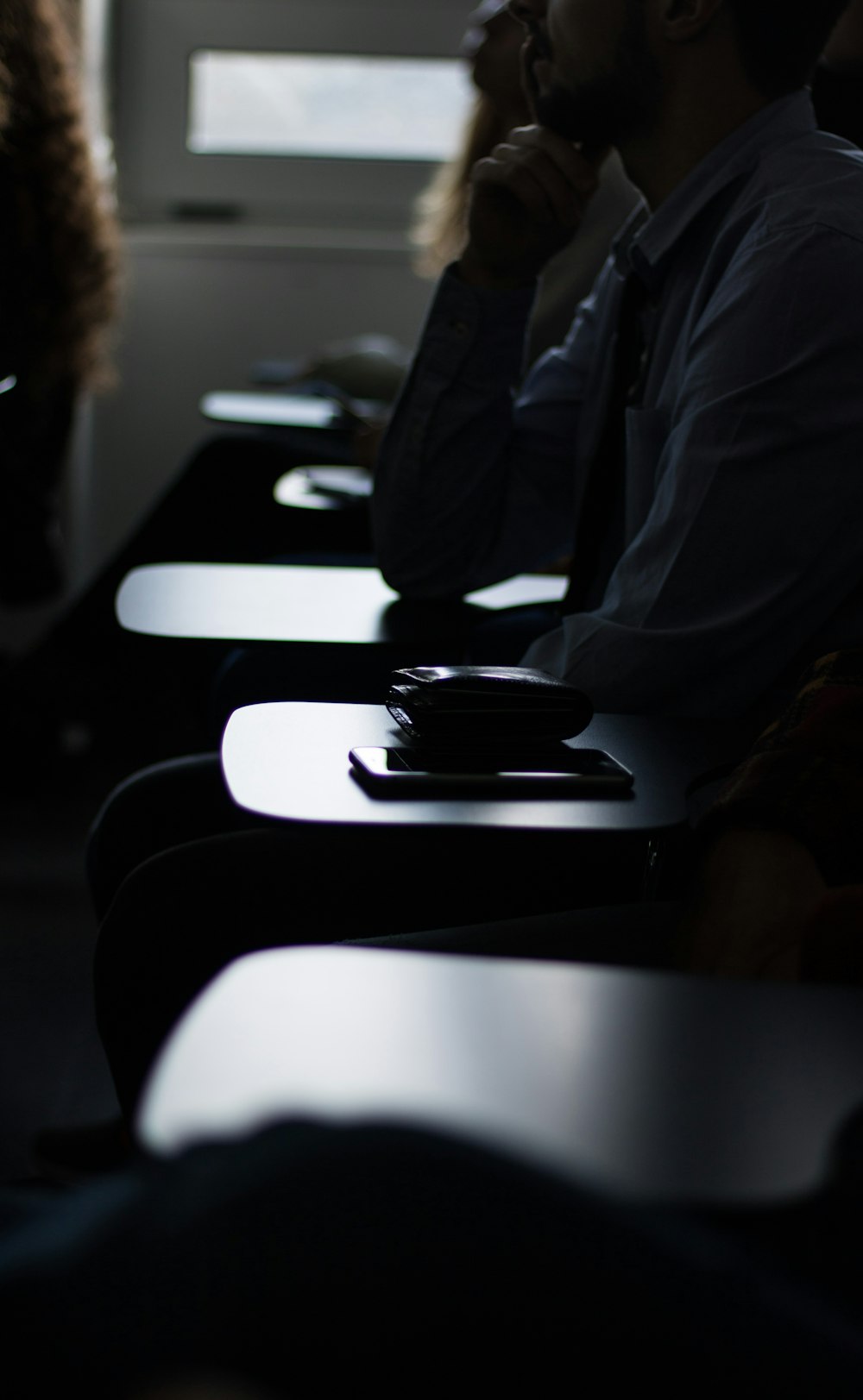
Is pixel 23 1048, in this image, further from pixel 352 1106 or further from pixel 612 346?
pixel 352 1106

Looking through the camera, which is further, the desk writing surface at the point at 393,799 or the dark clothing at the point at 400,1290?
the desk writing surface at the point at 393,799

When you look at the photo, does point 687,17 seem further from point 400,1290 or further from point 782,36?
point 400,1290

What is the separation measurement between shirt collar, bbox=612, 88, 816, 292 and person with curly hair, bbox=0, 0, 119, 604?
1.76 meters

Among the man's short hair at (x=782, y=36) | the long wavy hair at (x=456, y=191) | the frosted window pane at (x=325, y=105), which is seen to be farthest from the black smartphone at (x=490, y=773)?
the frosted window pane at (x=325, y=105)

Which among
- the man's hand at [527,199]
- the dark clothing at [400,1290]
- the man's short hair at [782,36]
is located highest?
the man's short hair at [782,36]

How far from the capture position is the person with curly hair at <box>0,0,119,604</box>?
8.96 ft

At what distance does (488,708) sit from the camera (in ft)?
2.60

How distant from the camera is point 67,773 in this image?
286 cm

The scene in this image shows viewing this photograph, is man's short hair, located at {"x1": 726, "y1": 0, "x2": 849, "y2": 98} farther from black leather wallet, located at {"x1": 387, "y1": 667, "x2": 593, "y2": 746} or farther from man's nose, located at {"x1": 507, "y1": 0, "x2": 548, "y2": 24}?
black leather wallet, located at {"x1": 387, "y1": 667, "x2": 593, "y2": 746}

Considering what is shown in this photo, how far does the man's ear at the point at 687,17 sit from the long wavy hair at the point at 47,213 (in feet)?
5.78

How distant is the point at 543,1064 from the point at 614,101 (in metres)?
1.05

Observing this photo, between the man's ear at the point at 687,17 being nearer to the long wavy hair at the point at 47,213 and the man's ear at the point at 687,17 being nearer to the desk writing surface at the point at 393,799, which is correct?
the desk writing surface at the point at 393,799

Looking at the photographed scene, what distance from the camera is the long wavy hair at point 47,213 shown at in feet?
8.94

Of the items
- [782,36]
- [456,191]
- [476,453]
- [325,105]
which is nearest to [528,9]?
[782,36]
